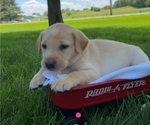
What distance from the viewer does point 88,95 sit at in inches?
78.5

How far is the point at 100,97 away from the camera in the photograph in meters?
2.08

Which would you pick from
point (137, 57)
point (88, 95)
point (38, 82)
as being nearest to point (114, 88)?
point (88, 95)

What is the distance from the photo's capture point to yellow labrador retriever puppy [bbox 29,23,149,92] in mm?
2115

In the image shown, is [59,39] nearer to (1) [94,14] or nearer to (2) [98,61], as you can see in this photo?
(2) [98,61]

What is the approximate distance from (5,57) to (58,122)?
276 cm

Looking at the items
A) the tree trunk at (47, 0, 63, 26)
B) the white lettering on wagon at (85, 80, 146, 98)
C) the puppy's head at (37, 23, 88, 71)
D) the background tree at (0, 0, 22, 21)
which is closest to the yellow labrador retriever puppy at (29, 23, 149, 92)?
the puppy's head at (37, 23, 88, 71)

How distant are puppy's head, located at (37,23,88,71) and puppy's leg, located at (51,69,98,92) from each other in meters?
0.15

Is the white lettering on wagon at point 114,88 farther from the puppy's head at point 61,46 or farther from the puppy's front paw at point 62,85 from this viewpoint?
the puppy's head at point 61,46

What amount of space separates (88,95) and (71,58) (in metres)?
0.44

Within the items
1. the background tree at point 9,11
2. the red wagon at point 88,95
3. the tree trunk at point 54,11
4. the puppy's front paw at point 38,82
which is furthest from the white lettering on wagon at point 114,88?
the background tree at point 9,11

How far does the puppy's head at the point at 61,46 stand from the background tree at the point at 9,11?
39842 mm

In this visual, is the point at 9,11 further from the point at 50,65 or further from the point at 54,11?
the point at 50,65

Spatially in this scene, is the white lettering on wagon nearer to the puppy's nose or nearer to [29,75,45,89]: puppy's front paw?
the puppy's nose

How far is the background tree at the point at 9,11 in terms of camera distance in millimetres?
41875
